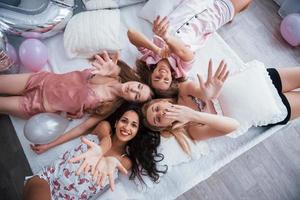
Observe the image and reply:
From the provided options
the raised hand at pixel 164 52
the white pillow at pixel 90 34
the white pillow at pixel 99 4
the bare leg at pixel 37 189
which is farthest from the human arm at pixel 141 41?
the bare leg at pixel 37 189

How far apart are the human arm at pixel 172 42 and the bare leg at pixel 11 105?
598 millimetres

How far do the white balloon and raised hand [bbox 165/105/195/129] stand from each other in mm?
423

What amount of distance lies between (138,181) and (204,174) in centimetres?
26

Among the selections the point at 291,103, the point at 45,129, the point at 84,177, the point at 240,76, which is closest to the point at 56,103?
the point at 45,129

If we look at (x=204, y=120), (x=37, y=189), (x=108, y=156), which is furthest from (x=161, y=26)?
(x=37, y=189)

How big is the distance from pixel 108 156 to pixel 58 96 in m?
0.34

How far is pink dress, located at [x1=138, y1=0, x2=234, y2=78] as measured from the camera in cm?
145

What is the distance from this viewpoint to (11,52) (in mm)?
1392

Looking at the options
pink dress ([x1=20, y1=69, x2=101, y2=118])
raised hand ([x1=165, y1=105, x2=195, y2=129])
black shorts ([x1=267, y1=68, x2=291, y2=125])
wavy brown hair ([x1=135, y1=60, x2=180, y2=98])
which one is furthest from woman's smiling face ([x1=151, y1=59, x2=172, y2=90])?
black shorts ([x1=267, y1=68, x2=291, y2=125])

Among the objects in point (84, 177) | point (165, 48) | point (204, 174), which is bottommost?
point (204, 174)

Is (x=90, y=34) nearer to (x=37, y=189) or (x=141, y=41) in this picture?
(x=141, y=41)

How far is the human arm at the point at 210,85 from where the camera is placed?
3.64 feet

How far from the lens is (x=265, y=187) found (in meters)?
1.55

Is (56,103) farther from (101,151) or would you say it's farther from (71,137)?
(101,151)
